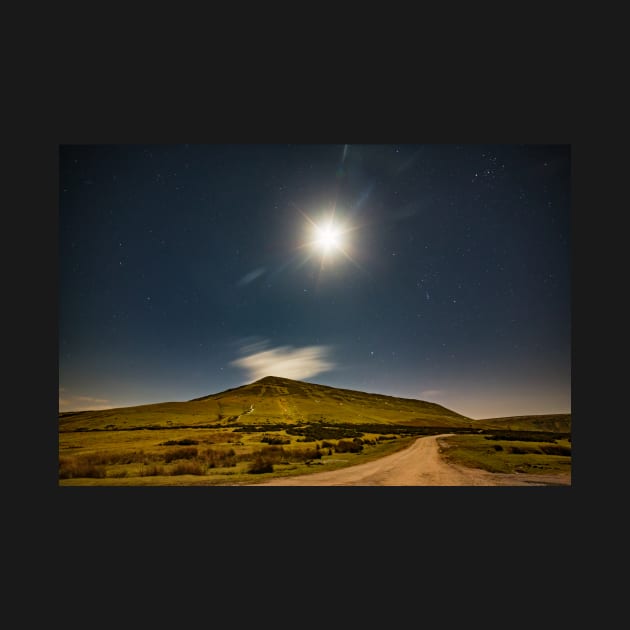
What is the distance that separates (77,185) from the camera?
11398 millimetres

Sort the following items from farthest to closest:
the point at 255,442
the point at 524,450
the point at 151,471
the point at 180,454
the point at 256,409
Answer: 1. the point at 256,409
2. the point at 255,442
3. the point at 524,450
4. the point at 180,454
5. the point at 151,471

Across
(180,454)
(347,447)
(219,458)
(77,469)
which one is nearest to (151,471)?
(180,454)

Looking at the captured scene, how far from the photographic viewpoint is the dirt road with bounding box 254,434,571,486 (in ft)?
31.7

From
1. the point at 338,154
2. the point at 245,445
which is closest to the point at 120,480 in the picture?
the point at 245,445

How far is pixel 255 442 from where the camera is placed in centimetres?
1280

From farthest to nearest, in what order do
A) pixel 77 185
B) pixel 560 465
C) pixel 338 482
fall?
1. pixel 77 185
2. pixel 560 465
3. pixel 338 482

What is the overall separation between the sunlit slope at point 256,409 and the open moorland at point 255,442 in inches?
2.4

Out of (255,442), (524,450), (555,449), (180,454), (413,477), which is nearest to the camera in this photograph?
(413,477)

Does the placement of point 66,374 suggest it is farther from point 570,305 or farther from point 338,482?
point 570,305

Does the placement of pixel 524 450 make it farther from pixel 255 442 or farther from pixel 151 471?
pixel 151 471

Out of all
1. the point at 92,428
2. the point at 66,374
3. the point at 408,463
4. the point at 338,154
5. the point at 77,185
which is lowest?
the point at 408,463

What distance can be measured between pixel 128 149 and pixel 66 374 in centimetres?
905

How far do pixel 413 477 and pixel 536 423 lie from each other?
7644 mm

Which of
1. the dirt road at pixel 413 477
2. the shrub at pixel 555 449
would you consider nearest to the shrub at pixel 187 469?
the dirt road at pixel 413 477
